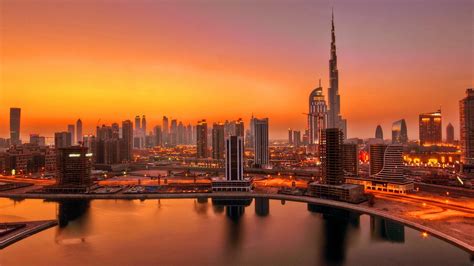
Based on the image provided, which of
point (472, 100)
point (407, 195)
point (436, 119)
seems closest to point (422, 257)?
point (407, 195)

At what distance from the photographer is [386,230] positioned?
3189cm

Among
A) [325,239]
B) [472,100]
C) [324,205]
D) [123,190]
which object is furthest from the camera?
[472,100]

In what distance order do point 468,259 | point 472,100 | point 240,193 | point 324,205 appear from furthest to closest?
→ point 472,100 → point 240,193 → point 324,205 → point 468,259

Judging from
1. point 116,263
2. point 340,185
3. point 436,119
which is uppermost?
point 436,119

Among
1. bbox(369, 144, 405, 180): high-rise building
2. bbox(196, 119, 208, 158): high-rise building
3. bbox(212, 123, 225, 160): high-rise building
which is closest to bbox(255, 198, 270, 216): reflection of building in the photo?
bbox(369, 144, 405, 180): high-rise building

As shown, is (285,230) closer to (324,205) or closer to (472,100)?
(324,205)

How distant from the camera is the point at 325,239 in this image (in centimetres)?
3052

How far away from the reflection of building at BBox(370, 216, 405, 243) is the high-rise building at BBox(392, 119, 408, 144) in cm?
12889

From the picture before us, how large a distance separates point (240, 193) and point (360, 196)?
55.1ft

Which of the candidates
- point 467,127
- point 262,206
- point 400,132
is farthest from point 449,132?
point 262,206

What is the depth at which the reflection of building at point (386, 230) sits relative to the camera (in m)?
29.8

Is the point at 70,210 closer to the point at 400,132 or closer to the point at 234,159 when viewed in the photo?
the point at 234,159

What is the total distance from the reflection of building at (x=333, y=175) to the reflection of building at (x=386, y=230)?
749 centimetres

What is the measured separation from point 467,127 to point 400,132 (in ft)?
247
